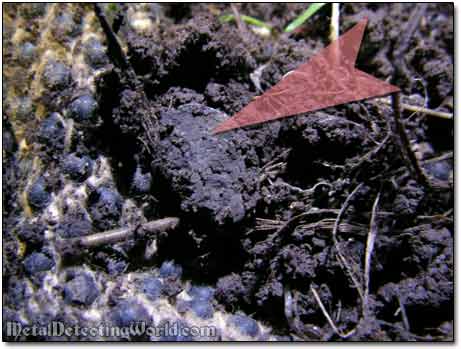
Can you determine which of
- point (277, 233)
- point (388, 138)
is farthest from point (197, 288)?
point (388, 138)

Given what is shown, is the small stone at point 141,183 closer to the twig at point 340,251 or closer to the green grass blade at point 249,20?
the twig at point 340,251

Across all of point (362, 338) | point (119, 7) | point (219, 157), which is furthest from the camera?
point (119, 7)

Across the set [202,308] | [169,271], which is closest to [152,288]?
[169,271]

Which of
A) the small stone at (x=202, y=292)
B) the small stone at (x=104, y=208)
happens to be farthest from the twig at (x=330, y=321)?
the small stone at (x=104, y=208)

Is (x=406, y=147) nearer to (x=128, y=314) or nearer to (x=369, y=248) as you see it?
(x=369, y=248)

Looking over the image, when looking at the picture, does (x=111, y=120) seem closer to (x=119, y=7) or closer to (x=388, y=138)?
(x=119, y=7)
